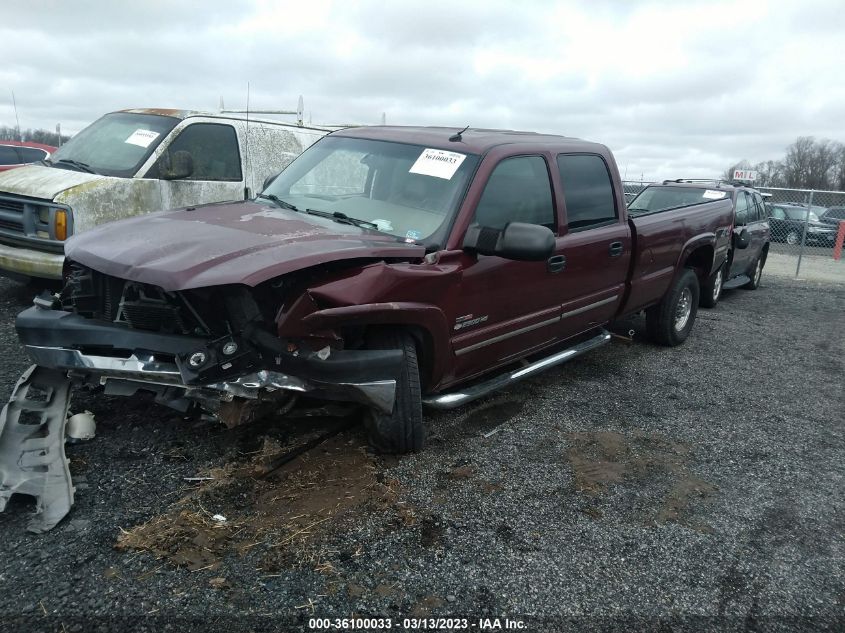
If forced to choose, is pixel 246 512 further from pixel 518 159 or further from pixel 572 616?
pixel 518 159

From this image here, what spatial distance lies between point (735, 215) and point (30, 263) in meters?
9.14

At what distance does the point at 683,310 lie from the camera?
22.7 ft

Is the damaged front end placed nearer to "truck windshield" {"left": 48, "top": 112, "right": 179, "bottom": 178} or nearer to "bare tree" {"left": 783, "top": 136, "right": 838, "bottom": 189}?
"truck windshield" {"left": 48, "top": 112, "right": 179, "bottom": 178}

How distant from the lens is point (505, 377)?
4340 millimetres

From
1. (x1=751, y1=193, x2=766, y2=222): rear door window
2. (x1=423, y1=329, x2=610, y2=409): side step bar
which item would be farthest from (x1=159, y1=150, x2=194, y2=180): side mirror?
(x1=751, y1=193, x2=766, y2=222): rear door window

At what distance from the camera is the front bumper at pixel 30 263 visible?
5.77 meters

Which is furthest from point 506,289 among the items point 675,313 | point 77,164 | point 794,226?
point 794,226

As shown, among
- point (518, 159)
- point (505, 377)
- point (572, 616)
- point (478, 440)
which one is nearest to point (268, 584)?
point (572, 616)

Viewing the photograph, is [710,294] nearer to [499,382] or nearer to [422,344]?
[499,382]

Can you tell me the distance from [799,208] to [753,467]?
64.2ft

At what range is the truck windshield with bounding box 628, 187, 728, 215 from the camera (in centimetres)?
959

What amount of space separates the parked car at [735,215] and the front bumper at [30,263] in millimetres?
6992

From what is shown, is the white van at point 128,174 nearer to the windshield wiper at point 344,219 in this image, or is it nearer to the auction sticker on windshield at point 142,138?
the auction sticker on windshield at point 142,138

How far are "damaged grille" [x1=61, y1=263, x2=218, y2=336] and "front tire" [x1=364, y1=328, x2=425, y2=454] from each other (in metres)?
0.84
